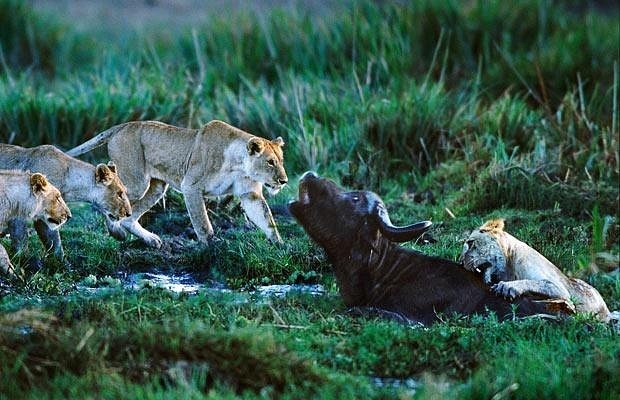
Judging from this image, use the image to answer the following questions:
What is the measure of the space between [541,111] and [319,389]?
7.90 metres

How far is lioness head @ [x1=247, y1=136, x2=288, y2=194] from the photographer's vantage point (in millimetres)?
9852

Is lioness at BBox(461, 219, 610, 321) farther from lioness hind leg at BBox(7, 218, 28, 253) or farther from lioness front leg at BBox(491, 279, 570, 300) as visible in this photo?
lioness hind leg at BBox(7, 218, 28, 253)

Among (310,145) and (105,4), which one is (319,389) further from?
(105,4)

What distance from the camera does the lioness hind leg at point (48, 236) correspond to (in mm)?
9109

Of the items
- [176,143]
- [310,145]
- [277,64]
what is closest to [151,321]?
[176,143]

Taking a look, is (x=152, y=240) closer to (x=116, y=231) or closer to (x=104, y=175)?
(x=116, y=231)

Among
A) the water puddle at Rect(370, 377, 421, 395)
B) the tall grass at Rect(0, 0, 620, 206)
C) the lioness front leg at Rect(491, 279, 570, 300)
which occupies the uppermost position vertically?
the water puddle at Rect(370, 377, 421, 395)

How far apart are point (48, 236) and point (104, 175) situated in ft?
1.94

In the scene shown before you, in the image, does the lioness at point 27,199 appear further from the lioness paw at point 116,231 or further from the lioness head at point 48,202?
the lioness paw at point 116,231

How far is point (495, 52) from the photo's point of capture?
639 inches

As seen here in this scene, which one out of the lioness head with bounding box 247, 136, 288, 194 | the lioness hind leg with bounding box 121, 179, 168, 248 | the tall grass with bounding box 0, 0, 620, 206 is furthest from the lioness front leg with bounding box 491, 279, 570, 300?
the tall grass with bounding box 0, 0, 620, 206

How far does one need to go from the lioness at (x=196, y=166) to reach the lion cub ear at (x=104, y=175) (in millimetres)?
488

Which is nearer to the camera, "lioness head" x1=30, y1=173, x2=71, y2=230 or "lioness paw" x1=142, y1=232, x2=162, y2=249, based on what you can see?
"lioness head" x1=30, y1=173, x2=71, y2=230

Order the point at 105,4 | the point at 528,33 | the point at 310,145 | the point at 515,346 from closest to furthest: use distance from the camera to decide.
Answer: the point at 515,346 < the point at 310,145 < the point at 528,33 < the point at 105,4
